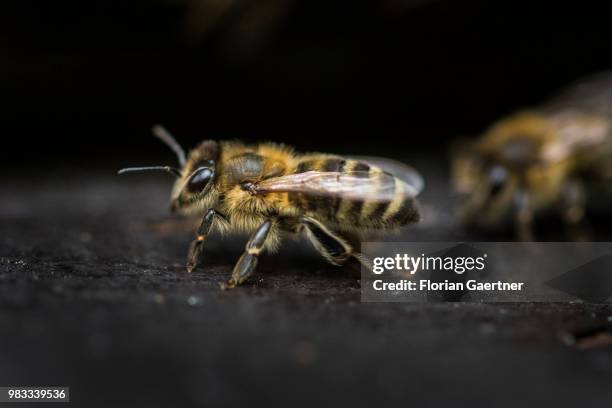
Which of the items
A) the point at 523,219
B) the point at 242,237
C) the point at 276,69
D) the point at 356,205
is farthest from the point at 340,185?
the point at 276,69

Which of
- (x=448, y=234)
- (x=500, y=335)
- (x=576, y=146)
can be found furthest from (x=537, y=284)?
(x=576, y=146)

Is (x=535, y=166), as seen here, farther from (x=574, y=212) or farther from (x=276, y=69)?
(x=276, y=69)

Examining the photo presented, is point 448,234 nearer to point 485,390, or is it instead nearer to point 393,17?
point 393,17

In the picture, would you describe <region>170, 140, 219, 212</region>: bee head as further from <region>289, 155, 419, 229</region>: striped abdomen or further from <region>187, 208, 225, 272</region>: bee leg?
<region>289, 155, 419, 229</region>: striped abdomen

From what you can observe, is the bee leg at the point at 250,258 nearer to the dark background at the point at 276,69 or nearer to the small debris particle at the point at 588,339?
the small debris particle at the point at 588,339

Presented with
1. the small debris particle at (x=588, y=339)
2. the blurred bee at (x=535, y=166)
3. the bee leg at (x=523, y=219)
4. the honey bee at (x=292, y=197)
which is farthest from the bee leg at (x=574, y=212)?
the small debris particle at (x=588, y=339)

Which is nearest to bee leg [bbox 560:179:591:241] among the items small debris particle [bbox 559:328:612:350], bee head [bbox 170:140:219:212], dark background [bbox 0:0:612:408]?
dark background [bbox 0:0:612:408]
